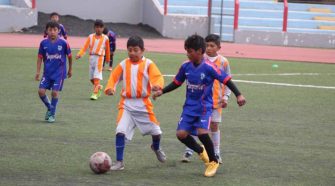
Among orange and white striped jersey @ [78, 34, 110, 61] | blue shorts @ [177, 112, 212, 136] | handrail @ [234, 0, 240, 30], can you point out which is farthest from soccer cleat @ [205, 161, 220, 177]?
handrail @ [234, 0, 240, 30]

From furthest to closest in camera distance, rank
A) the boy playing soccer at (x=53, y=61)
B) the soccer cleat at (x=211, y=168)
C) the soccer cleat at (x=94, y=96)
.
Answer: the soccer cleat at (x=94, y=96)
the boy playing soccer at (x=53, y=61)
the soccer cleat at (x=211, y=168)

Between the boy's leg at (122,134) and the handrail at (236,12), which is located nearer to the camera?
the boy's leg at (122,134)

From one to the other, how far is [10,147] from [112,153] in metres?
1.22

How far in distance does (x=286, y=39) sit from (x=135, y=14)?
7000mm

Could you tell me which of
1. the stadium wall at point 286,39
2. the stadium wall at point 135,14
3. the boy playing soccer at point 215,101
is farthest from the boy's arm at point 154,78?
the stadium wall at point 135,14

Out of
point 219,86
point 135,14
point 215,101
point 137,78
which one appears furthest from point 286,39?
point 137,78

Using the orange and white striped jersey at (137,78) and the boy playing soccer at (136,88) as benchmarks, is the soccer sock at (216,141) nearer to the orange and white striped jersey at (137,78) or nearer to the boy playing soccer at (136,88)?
the boy playing soccer at (136,88)

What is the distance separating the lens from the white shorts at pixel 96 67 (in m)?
16.1

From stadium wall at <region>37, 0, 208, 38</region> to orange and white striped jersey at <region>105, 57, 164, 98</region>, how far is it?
25.7 metres

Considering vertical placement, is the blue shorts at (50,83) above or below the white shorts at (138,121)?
below

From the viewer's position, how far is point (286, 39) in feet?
112

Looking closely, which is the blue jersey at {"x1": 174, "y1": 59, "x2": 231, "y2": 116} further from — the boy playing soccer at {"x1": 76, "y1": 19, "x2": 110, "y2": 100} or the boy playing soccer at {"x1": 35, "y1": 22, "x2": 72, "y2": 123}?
the boy playing soccer at {"x1": 76, "y1": 19, "x2": 110, "y2": 100}

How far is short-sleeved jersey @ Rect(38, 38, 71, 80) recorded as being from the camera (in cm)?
1243

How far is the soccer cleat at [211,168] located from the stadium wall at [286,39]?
25.7m
